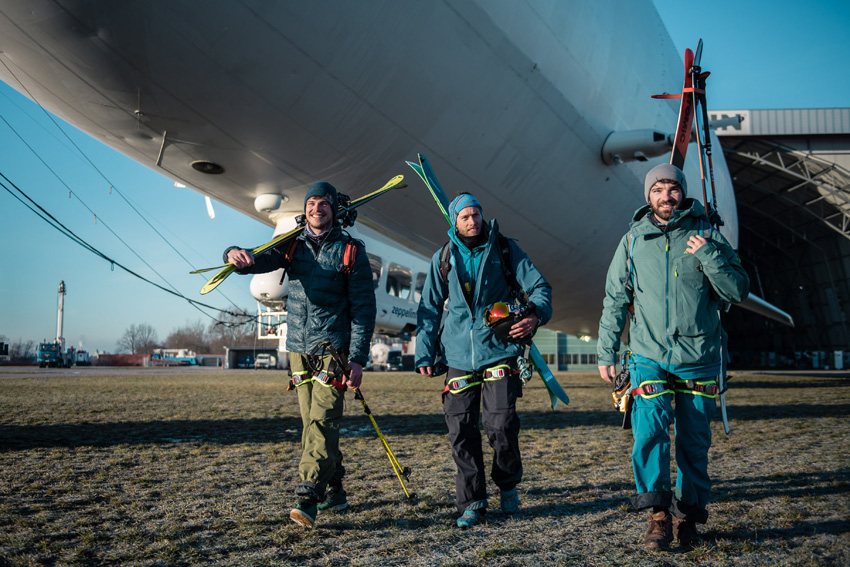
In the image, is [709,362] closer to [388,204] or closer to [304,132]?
[304,132]

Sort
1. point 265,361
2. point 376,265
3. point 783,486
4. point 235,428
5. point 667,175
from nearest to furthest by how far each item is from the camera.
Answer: point 667,175, point 783,486, point 235,428, point 376,265, point 265,361

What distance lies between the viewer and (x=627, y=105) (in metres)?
9.69

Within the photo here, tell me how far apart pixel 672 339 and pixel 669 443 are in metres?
0.54

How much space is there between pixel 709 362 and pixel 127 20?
18.2 feet

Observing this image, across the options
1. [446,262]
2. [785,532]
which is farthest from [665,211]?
[785,532]

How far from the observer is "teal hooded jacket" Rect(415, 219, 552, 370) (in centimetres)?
352

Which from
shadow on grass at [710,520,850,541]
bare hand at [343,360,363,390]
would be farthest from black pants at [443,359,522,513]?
shadow on grass at [710,520,850,541]

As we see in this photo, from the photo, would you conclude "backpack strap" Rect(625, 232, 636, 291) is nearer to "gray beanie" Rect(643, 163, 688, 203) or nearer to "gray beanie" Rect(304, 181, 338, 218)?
"gray beanie" Rect(643, 163, 688, 203)

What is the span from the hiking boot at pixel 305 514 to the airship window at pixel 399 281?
10.1 metres

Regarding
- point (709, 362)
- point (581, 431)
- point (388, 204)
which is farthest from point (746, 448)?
point (388, 204)

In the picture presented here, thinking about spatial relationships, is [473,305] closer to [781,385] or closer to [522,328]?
[522,328]

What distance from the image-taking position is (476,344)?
11.6ft

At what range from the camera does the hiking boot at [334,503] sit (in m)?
3.54

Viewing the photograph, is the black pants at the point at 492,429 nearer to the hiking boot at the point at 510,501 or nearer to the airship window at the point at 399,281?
the hiking boot at the point at 510,501
